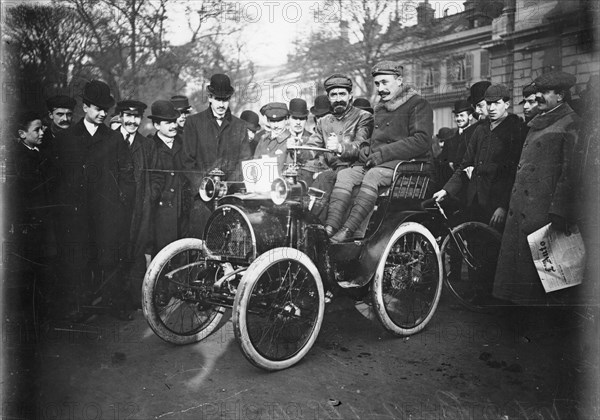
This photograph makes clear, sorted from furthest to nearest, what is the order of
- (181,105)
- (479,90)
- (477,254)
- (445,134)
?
(445,134)
(181,105)
(479,90)
(477,254)

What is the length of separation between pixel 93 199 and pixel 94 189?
10cm

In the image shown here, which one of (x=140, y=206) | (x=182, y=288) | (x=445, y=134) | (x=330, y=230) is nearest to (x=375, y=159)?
(x=330, y=230)

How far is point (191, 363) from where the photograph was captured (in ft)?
11.2

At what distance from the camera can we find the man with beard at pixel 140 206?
486 cm

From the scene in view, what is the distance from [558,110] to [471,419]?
267 cm

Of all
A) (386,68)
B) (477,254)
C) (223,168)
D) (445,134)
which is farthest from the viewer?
(445,134)

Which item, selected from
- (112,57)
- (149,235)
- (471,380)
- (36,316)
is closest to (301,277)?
(471,380)

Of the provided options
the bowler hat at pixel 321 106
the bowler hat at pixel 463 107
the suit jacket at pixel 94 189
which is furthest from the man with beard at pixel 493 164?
the suit jacket at pixel 94 189

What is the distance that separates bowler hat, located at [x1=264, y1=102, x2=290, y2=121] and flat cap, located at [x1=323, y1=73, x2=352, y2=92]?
4.73ft

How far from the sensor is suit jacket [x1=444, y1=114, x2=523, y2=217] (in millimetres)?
4727

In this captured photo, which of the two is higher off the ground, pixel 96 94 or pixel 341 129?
pixel 96 94

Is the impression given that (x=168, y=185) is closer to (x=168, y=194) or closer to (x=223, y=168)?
(x=168, y=194)

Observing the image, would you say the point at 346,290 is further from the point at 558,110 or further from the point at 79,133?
the point at 79,133

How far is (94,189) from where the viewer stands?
14.8 feet
